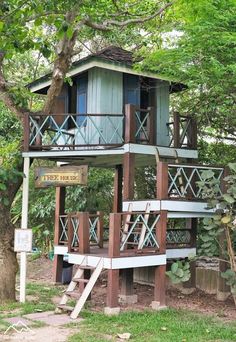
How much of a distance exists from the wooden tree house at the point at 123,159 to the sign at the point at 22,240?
86 centimetres

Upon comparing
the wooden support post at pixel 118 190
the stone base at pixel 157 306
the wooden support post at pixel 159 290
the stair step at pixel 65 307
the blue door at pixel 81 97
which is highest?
the blue door at pixel 81 97

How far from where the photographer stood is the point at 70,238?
10.6m

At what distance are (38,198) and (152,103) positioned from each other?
23.4 feet

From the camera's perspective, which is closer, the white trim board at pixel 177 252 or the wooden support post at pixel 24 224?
the wooden support post at pixel 24 224

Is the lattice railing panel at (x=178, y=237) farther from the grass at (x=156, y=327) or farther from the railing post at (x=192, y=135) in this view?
the grass at (x=156, y=327)

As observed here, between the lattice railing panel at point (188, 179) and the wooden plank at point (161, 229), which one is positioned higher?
the lattice railing panel at point (188, 179)

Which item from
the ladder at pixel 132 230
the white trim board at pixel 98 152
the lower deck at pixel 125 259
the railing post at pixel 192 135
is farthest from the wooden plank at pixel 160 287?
the railing post at pixel 192 135

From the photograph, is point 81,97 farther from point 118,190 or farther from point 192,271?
point 192,271

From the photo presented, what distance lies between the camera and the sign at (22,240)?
10.3 m

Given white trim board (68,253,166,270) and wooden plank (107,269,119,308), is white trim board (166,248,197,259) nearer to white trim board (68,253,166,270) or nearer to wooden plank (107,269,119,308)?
white trim board (68,253,166,270)

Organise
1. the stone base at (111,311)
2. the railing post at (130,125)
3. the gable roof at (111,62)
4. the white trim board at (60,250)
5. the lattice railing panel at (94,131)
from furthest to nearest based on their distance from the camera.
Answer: the white trim board at (60,250) < the gable roof at (111,62) < the lattice railing panel at (94,131) < the railing post at (130,125) < the stone base at (111,311)

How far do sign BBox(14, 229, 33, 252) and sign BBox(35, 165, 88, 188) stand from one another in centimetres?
118

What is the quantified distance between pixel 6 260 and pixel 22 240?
1.90 ft

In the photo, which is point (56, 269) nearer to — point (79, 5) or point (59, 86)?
point (59, 86)
